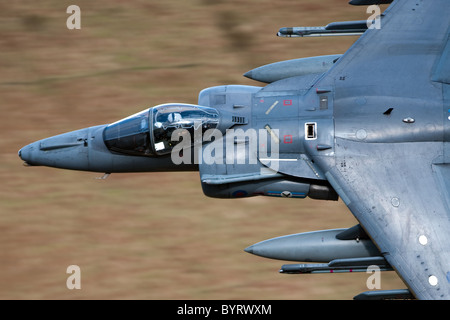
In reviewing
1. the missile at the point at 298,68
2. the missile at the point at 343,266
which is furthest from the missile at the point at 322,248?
the missile at the point at 298,68

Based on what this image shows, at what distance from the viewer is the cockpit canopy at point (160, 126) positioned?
1096 cm

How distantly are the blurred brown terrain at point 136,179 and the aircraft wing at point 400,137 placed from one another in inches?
81.1

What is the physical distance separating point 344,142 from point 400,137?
81 centimetres

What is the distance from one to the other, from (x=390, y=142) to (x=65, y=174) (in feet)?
20.9

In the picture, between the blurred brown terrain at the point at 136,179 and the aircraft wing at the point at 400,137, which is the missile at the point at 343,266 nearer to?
the aircraft wing at the point at 400,137

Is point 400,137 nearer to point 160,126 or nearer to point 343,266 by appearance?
point 343,266

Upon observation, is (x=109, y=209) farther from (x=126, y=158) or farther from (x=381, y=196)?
(x=381, y=196)

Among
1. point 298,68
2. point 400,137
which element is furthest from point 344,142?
point 298,68

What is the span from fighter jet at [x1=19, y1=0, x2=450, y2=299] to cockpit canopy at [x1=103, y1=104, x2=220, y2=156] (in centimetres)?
2

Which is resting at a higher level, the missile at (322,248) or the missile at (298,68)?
the missile at (298,68)

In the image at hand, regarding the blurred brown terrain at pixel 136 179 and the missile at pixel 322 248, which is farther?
the blurred brown terrain at pixel 136 179

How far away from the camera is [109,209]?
1324 cm

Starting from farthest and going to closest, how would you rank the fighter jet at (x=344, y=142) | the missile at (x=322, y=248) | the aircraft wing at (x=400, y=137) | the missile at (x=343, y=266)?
the missile at (x=322, y=248) → the fighter jet at (x=344, y=142) → the missile at (x=343, y=266) → the aircraft wing at (x=400, y=137)

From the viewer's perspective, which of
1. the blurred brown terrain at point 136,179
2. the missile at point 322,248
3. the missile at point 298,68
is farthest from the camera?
the blurred brown terrain at point 136,179
